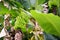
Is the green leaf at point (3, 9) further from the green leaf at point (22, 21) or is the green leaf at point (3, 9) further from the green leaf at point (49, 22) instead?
the green leaf at point (49, 22)

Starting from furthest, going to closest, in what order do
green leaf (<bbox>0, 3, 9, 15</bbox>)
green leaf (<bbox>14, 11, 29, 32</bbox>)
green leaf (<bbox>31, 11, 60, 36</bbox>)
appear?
1. green leaf (<bbox>0, 3, 9, 15</bbox>)
2. green leaf (<bbox>14, 11, 29, 32</bbox>)
3. green leaf (<bbox>31, 11, 60, 36</bbox>)

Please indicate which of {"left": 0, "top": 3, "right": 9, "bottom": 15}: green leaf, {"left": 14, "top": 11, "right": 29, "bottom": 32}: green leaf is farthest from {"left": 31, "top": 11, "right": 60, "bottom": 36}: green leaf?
{"left": 0, "top": 3, "right": 9, "bottom": 15}: green leaf

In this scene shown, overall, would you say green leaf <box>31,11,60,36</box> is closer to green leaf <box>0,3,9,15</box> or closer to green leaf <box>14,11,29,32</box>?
green leaf <box>14,11,29,32</box>

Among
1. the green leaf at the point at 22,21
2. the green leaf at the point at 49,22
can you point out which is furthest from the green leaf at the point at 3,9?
the green leaf at the point at 49,22

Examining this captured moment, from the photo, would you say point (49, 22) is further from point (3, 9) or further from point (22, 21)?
point (3, 9)

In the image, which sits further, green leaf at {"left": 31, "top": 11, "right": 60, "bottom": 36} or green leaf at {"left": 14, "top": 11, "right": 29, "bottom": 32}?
green leaf at {"left": 14, "top": 11, "right": 29, "bottom": 32}

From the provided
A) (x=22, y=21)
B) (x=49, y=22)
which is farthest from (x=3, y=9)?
(x=49, y=22)

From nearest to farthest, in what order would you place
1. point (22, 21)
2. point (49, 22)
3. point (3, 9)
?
point (49, 22) → point (22, 21) → point (3, 9)

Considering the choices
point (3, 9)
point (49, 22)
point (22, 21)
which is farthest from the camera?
point (3, 9)

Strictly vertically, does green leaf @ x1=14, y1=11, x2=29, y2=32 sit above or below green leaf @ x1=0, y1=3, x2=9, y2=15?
below
